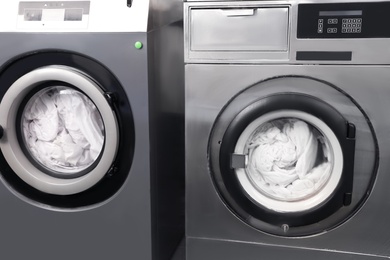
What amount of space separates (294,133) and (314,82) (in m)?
0.16

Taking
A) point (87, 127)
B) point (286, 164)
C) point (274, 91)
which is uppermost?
point (274, 91)

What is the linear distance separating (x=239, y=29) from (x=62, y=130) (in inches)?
25.0

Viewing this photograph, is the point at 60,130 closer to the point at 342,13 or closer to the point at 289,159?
the point at 289,159

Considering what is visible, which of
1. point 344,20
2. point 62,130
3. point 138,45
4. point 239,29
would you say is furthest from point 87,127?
point 344,20

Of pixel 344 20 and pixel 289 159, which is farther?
pixel 289 159

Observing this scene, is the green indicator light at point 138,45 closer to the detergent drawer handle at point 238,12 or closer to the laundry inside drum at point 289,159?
the detergent drawer handle at point 238,12

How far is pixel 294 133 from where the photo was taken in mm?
1519

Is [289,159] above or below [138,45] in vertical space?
below

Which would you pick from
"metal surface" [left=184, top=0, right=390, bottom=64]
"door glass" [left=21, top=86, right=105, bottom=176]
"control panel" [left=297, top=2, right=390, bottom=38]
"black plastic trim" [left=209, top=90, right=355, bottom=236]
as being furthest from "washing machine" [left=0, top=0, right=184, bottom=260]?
"control panel" [left=297, top=2, right=390, bottom=38]

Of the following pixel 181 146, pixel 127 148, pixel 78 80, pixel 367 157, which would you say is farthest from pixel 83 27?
pixel 367 157

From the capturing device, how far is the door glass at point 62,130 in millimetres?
1559

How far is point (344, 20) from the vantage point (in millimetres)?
1426

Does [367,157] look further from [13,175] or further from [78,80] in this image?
[13,175]

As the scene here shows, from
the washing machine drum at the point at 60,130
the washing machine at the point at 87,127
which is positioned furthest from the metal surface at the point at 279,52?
the washing machine drum at the point at 60,130
